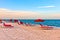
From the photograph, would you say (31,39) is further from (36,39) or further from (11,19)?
(11,19)

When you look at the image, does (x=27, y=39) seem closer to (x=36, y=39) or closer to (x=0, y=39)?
(x=36, y=39)

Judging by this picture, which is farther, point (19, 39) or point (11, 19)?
point (11, 19)

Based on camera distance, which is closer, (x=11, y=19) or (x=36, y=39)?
(x=36, y=39)

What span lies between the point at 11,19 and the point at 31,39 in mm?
34941

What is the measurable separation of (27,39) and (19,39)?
0.54 meters

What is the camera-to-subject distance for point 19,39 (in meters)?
10.9

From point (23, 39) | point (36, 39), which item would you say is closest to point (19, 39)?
point (23, 39)

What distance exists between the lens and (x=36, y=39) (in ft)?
36.1

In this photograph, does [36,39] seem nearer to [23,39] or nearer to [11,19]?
[23,39]

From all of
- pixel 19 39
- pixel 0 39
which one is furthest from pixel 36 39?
pixel 0 39

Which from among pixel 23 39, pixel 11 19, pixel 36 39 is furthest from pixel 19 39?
pixel 11 19

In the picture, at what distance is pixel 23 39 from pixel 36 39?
884mm

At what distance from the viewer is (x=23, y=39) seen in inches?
432

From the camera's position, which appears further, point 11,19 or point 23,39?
point 11,19
